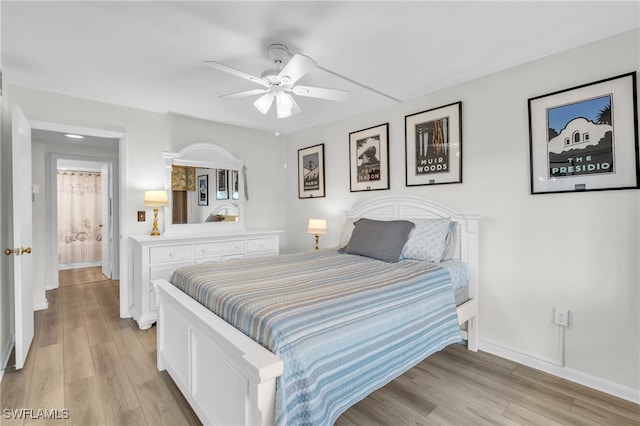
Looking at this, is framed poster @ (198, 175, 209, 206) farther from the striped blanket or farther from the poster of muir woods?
the poster of muir woods

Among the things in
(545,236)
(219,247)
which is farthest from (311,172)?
(545,236)

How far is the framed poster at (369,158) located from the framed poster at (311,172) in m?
0.55

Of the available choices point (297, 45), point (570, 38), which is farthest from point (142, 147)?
point (570, 38)

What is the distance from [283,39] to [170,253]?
239cm

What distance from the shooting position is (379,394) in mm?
1976

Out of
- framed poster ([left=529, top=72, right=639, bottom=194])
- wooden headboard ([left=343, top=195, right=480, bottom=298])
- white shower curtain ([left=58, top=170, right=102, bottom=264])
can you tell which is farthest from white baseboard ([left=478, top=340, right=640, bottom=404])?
white shower curtain ([left=58, top=170, right=102, bottom=264])

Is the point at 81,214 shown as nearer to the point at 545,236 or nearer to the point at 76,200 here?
the point at 76,200

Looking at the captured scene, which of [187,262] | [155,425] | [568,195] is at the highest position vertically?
[568,195]

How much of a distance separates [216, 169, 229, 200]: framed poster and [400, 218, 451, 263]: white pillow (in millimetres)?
2600

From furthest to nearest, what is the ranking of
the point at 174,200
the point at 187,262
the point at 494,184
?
the point at 174,200 < the point at 187,262 < the point at 494,184

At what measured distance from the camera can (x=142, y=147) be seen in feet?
11.4

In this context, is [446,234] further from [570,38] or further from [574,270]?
[570,38]

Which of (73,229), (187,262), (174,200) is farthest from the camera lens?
(73,229)

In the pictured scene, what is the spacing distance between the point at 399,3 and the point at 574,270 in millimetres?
2175
